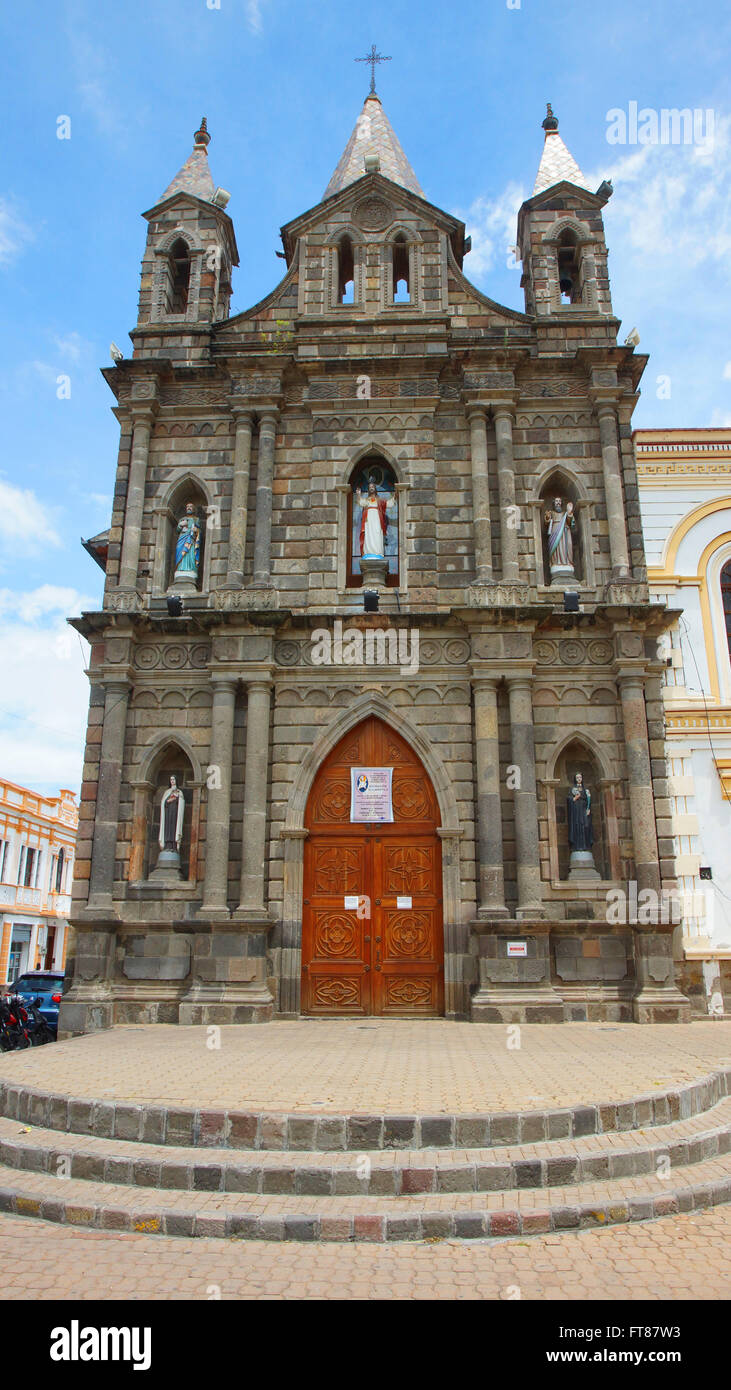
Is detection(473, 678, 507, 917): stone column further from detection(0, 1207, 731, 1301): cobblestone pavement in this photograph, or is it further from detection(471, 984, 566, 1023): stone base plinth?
detection(0, 1207, 731, 1301): cobblestone pavement

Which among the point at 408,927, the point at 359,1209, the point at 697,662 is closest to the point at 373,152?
the point at 697,662

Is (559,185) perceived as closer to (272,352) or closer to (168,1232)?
(272,352)

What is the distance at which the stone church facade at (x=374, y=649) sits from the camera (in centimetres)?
1395

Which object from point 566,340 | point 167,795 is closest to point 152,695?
point 167,795

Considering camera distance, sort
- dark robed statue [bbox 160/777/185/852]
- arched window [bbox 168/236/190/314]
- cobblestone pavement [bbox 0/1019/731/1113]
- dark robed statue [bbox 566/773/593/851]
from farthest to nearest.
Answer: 1. arched window [bbox 168/236/190/314]
2. dark robed statue [bbox 160/777/185/852]
3. dark robed statue [bbox 566/773/593/851]
4. cobblestone pavement [bbox 0/1019/731/1113]

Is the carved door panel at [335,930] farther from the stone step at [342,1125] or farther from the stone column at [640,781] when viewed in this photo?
the stone step at [342,1125]

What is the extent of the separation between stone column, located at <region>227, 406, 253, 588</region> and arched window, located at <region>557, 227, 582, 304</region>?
22.4ft

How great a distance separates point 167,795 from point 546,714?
21.1ft

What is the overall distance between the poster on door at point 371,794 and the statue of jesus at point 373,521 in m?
3.78

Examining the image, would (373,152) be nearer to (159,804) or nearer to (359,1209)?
(159,804)

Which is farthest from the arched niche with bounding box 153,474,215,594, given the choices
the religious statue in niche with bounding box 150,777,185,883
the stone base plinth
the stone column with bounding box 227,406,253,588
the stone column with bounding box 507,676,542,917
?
the stone base plinth

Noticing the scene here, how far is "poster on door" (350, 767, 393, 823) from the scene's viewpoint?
14.7 metres

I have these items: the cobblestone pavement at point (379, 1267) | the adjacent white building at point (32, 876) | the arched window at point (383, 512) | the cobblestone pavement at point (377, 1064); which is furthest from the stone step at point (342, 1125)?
the adjacent white building at point (32, 876)

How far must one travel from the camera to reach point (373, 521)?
629 inches
